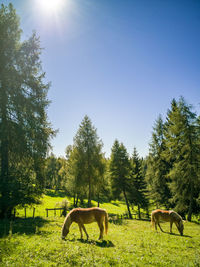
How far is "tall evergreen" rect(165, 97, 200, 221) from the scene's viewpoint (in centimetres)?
2081

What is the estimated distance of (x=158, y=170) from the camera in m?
26.9

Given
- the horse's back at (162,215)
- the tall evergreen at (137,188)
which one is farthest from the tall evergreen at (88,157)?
the horse's back at (162,215)

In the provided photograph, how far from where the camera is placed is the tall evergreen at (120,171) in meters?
28.3

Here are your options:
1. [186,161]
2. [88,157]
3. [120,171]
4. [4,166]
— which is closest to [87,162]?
[88,157]

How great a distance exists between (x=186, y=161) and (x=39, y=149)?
65.6 ft

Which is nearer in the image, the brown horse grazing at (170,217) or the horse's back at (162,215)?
the brown horse grazing at (170,217)

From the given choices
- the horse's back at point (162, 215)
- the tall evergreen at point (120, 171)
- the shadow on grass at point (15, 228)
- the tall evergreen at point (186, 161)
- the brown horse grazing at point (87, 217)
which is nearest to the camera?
the shadow on grass at point (15, 228)

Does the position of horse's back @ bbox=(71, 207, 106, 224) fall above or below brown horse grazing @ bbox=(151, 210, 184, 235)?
above

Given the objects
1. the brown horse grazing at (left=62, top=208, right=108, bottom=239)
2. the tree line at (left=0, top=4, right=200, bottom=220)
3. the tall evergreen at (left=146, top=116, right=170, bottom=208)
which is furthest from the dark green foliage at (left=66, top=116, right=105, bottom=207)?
the brown horse grazing at (left=62, top=208, right=108, bottom=239)

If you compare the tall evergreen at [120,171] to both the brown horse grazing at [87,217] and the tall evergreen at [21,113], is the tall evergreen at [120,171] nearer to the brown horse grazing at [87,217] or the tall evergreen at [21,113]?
the tall evergreen at [21,113]

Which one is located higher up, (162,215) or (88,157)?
(88,157)

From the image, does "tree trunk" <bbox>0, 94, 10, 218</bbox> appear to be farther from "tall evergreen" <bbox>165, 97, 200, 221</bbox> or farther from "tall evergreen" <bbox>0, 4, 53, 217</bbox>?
"tall evergreen" <bbox>165, 97, 200, 221</bbox>

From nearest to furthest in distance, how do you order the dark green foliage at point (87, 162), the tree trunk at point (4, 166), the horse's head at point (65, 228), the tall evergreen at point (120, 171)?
the horse's head at point (65, 228) < the tree trunk at point (4, 166) < the dark green foliage at point (87, 162) < the tall evergreen at point (120, 171)

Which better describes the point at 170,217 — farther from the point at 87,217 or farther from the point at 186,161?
the point at 186,161
